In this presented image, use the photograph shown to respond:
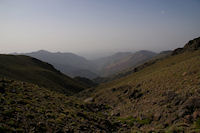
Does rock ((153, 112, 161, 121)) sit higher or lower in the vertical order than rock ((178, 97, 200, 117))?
lower

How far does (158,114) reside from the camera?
46.1 ft

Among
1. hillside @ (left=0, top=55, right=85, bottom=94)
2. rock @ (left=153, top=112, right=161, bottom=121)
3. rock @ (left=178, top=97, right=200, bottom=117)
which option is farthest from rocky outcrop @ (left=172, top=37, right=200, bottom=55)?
rock @ (left=153, top=112, right=161, bottom=121)

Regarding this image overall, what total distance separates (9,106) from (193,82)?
73.0 feet

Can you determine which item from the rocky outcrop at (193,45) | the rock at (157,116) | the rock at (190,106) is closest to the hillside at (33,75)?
the rock at (157,116)

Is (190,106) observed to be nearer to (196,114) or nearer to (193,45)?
(196,114)

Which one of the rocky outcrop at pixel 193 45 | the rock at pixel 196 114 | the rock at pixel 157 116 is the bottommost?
the rock at pixel 157 116

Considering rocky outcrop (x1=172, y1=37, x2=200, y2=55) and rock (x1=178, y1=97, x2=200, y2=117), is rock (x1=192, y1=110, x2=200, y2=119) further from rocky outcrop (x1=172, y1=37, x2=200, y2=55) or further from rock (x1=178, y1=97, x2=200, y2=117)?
rocky outcrop (x1=172, y1=37, x2=200, y2=55)

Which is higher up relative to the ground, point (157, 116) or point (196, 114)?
point (196, 114)

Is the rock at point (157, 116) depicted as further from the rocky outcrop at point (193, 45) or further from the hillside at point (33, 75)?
the rocky outcrop at point (193, 45)

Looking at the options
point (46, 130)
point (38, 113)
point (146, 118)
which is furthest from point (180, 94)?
point (38, 113)

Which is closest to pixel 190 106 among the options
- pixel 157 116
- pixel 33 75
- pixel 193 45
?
pixel 157 116

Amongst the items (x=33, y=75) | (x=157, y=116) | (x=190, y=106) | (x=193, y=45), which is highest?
(x=193, y=45)

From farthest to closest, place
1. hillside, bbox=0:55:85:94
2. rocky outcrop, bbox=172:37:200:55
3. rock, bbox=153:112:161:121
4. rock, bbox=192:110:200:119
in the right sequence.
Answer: rocky outcrop, bbox=172:37:200:55 < hillside, bbox=0:55:85:94 < rock, bbox=153:112:161:121 < rock, bbox=192:110:200:119

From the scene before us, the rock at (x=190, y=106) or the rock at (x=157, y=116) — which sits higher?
the rock at (x=190, y=106)
